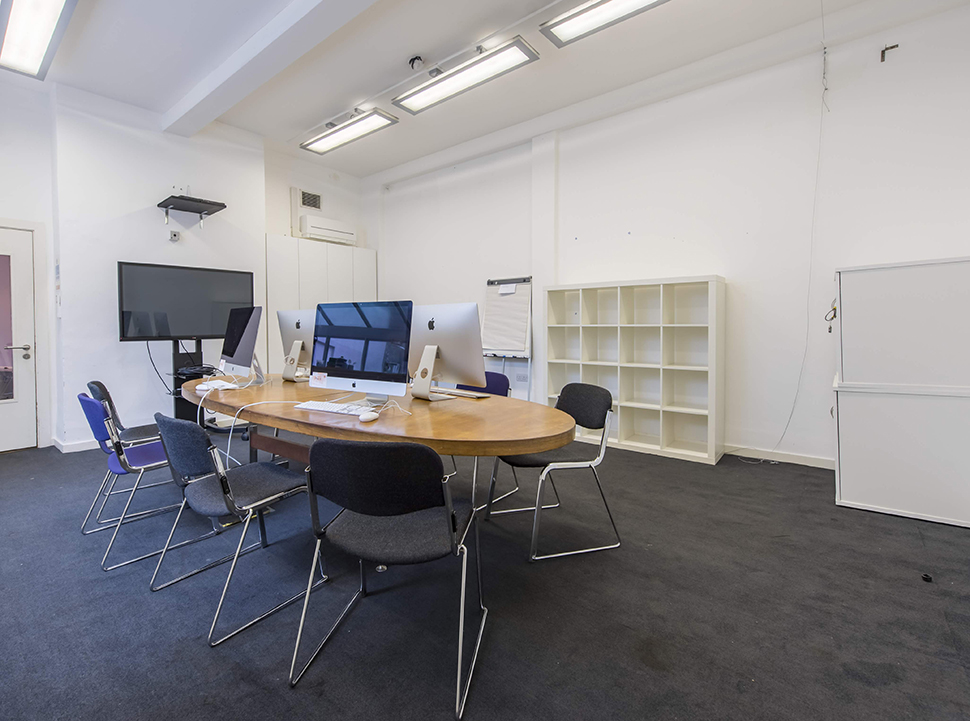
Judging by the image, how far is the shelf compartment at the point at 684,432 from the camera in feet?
13.7

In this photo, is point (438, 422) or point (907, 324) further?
point (907, 324)

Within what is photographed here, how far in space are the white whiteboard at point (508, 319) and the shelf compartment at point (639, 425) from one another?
1.31 meters

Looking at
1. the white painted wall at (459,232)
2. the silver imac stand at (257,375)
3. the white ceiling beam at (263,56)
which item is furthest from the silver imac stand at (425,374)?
the white painted wall at (459,232)

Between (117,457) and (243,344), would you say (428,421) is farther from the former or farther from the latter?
(243,344)

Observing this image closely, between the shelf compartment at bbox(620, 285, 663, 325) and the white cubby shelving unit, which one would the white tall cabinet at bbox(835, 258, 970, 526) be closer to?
the white cubby shelving unit

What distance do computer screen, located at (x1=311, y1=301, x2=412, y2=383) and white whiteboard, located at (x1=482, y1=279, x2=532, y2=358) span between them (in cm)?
282

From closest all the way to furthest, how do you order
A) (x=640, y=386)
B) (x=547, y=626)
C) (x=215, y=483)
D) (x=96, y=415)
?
(x=547, y=626), (x=215, y=483), (x=96, y=415), (x=640, y=386)

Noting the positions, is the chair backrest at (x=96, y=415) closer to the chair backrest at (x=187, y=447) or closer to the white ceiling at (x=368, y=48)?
the chair backrest at (x=187, y=447)

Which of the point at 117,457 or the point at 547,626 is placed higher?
the point at 117,457

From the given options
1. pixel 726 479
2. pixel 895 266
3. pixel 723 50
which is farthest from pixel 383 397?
pixel 723 50

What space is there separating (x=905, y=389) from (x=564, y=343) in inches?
112

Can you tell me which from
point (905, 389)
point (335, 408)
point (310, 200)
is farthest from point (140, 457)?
point (310, 200)

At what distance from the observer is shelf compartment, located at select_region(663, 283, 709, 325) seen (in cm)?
416

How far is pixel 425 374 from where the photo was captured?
2428 mm
